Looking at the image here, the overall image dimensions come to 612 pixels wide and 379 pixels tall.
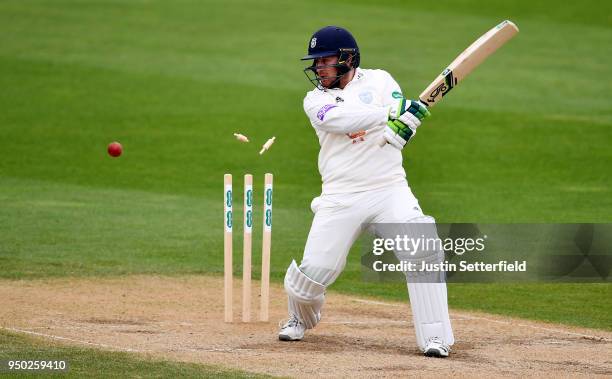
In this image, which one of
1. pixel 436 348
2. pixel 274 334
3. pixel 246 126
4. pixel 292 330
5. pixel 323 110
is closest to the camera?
pixel 436 348

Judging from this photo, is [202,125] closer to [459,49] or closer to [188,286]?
[459,49]

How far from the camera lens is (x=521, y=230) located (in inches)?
519

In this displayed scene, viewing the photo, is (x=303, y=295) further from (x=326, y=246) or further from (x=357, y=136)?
(x=357, y=136)

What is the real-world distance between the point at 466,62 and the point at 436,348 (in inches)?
74.2

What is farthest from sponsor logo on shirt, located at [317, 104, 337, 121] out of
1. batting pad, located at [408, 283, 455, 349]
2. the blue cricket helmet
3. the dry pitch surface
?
the dry pitch surface

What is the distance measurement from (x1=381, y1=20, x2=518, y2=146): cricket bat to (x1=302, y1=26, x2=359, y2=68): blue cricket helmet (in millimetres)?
625

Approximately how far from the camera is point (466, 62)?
858 centimetres

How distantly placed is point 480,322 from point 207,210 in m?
5.36

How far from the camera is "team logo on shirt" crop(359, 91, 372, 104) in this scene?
8680 mm

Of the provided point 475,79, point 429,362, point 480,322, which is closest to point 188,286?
point 480,322

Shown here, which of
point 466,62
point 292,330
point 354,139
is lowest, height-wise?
point 292,330

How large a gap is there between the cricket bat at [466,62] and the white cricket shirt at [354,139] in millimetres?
236

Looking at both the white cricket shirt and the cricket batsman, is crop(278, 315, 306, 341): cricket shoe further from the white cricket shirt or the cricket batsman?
the white cricket shirt

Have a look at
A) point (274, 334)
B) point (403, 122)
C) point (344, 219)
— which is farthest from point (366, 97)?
point (274, 334)
